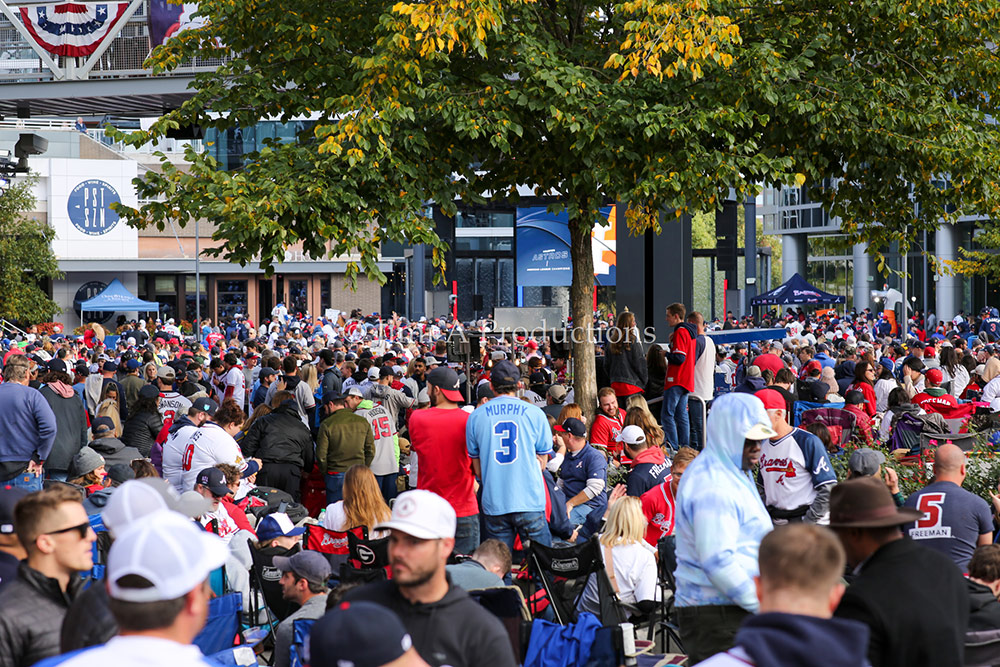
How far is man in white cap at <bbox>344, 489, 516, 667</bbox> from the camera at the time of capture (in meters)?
3.55

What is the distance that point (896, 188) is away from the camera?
11.3 m

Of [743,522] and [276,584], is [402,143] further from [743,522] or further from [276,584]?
[743,522]

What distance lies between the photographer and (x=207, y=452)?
29.7ft

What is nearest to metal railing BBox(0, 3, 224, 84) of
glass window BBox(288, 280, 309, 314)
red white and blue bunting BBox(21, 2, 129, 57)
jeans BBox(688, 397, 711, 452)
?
red white and blue bunting BBox(21, 2, 129, 57)

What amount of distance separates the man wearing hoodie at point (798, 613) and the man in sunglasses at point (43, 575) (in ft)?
7.64

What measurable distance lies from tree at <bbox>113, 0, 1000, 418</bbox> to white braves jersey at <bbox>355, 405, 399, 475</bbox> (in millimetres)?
1658

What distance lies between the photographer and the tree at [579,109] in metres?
9.66

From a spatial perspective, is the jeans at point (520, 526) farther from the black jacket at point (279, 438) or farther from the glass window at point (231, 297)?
the glass window at point (231, 297)

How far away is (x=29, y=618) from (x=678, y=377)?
940 centimetres

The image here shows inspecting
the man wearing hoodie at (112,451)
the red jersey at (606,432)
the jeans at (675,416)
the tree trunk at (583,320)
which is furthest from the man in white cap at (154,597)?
the jeans at (675,416)

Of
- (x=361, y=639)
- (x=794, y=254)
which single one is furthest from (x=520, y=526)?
(x=794, y=254)

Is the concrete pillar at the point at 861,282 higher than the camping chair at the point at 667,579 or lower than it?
higher

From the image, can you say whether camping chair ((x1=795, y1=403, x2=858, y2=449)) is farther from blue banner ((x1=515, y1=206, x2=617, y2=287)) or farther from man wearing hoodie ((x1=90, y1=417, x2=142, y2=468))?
blue banner ((x1=515, y1=206, x2=617, y2=287))

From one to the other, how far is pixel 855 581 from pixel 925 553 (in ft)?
0.84
